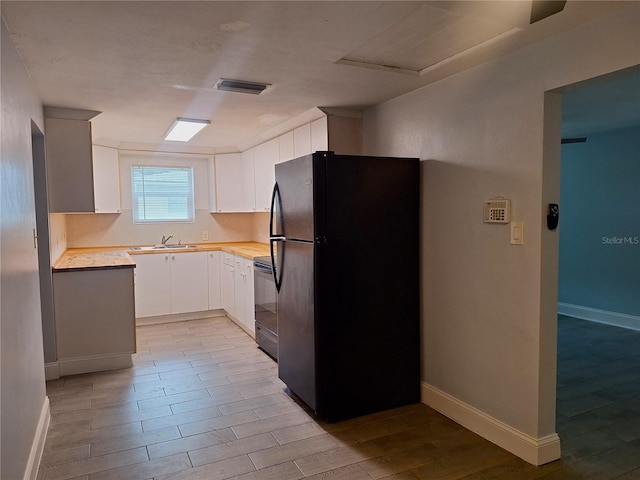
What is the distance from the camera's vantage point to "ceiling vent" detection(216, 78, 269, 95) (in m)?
2.86

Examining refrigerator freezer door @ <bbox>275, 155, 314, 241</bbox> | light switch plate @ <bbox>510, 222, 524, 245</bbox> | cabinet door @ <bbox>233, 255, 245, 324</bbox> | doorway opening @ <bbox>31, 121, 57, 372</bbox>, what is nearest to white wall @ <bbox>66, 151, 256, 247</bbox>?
cabinet door @ <bbox>233, 255, 245, 324</bbox>

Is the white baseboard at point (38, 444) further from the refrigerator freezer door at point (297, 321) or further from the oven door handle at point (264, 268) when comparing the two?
the oven door handle at point (264, 268)

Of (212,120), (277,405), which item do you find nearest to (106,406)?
(277,405)

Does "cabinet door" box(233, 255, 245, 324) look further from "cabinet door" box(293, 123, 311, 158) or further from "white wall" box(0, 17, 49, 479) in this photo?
"white wall" box(0, 17, 49, 479)

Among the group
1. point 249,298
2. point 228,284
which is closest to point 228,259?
point 228,284

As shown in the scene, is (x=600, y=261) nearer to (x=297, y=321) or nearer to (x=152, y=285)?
(x=297, y=321)

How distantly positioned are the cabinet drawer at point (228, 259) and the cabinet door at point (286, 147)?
133 cm

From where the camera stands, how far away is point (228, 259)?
5.24 metres

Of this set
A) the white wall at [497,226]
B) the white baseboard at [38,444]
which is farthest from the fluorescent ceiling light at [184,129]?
the white baseboard at [38,444]

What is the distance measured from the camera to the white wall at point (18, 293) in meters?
1.74

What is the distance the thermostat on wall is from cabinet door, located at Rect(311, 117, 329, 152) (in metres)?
1.55

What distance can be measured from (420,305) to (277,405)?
1.21 meters

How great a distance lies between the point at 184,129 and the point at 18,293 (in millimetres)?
2726

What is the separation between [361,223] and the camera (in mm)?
2787
